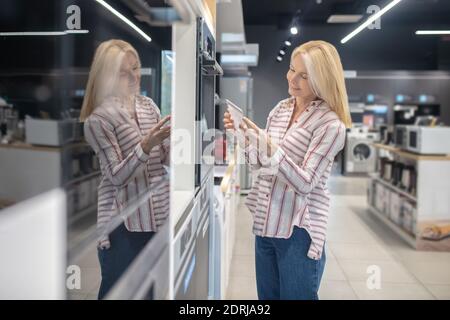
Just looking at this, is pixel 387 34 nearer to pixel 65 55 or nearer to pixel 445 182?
pixel 445 182

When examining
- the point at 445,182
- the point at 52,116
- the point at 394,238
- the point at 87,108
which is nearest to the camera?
the point at 52,116

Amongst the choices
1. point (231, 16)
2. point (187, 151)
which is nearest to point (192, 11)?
point (187, 151)

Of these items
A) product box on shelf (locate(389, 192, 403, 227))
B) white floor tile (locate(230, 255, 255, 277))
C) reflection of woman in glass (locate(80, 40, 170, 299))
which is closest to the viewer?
reflection of woman in glass (locate(80, 40, 170, 299))

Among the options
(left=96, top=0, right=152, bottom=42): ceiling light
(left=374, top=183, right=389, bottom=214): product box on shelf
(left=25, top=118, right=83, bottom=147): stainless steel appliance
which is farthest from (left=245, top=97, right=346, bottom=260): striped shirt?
(left=374, top=183, right=389, bottom=214): product box on shelf

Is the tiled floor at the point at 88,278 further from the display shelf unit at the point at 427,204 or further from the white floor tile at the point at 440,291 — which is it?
the display shelf unit at the point at 427,204

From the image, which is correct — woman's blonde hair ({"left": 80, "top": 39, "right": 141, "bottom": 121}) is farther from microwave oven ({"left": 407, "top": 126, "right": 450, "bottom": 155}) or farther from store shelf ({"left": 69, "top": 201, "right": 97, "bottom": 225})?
microwave oven ({"left": 407, "top": 126, "right": 450, "bottom": 155})

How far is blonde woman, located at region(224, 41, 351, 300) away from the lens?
5.19ft

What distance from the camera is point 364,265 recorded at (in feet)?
10.8

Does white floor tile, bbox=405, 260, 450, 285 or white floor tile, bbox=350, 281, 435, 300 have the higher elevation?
white floor tile, bbox=405, 260, 450, 285

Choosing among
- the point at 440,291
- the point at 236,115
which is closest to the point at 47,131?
the point at 236,115

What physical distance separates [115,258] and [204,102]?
4.11 ft

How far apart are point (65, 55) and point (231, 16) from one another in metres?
3.39

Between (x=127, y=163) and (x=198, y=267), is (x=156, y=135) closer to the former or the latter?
(x=127, y=163)

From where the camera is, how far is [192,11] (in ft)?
5.39
